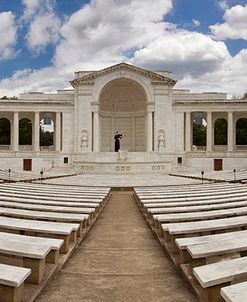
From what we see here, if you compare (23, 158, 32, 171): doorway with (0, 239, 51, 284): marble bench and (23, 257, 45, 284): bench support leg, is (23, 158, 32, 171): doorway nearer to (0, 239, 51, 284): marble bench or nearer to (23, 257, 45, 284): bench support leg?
(0, 239, 51, 284): marble bench

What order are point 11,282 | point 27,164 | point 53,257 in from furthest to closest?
point 27,164, point 53,257, point 11,282

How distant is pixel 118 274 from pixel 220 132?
229ft

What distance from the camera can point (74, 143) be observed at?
51.8 meters

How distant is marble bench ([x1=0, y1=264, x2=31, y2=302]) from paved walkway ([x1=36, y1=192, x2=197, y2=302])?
57 centimetres

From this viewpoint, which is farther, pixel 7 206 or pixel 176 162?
pixel 176 162

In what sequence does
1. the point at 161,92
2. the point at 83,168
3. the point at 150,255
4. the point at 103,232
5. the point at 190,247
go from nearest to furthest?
1. the point at 190,247
2. the point at 150,255
3. the point at 103,232
4. the point at 83,168
5. the point at 161,92

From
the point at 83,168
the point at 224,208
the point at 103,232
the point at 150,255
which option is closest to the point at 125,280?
the point at 150,255

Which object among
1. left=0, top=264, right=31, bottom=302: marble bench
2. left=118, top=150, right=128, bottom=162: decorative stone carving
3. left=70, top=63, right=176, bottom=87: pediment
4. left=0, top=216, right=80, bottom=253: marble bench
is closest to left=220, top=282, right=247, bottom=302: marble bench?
left=0, top=264, right=31, bottom=302: marble bench

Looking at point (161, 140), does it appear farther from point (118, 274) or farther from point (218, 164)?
point (118, 274)

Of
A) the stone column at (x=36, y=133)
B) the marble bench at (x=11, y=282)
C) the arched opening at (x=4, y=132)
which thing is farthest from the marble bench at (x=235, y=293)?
the arched opening at (x=4, y=132)

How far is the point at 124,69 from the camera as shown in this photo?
50.2m

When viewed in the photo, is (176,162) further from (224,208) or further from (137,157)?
(224,208)

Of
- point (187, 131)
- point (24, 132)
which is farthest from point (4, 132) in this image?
point (187, 131)

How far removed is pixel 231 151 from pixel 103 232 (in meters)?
45.0
